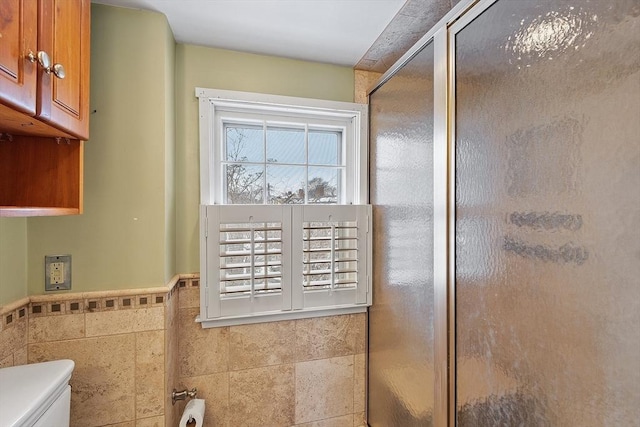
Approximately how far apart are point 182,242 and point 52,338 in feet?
1.91

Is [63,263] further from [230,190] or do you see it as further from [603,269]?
[603,269]

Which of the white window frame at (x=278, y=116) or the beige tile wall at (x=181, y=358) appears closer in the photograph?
the beige tile wall at (x=181, y=358)

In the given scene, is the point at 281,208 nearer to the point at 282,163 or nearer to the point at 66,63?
the point at 282,163

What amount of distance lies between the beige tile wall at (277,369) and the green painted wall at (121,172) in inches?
13.6

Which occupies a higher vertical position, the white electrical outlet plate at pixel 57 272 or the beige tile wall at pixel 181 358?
the white electrical outlet plate at pixel 57 272

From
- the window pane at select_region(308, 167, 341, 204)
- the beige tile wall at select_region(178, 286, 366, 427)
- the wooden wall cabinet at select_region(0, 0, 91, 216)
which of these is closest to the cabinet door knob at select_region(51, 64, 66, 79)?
the wooden wall cabinet at select_region(0, 0, 91, 216)

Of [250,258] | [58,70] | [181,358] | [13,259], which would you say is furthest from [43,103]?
[181,358]

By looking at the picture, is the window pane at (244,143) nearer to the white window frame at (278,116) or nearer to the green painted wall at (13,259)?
the white window frame at (278,116)

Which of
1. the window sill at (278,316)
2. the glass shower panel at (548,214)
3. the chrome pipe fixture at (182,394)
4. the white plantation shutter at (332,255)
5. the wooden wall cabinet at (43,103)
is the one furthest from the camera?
the white plantation shutter at (332,255)

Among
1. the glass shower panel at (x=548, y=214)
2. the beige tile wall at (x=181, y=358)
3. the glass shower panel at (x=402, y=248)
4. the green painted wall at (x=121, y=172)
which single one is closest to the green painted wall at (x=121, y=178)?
the green painted wall at (x=121, y=172)

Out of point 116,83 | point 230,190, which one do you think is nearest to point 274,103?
point 230,190

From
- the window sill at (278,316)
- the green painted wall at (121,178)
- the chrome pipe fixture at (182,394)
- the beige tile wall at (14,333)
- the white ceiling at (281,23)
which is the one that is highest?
the white ceiling at (281,23)

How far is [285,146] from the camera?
1.61 m

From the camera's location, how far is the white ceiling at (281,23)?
1.16 metres
